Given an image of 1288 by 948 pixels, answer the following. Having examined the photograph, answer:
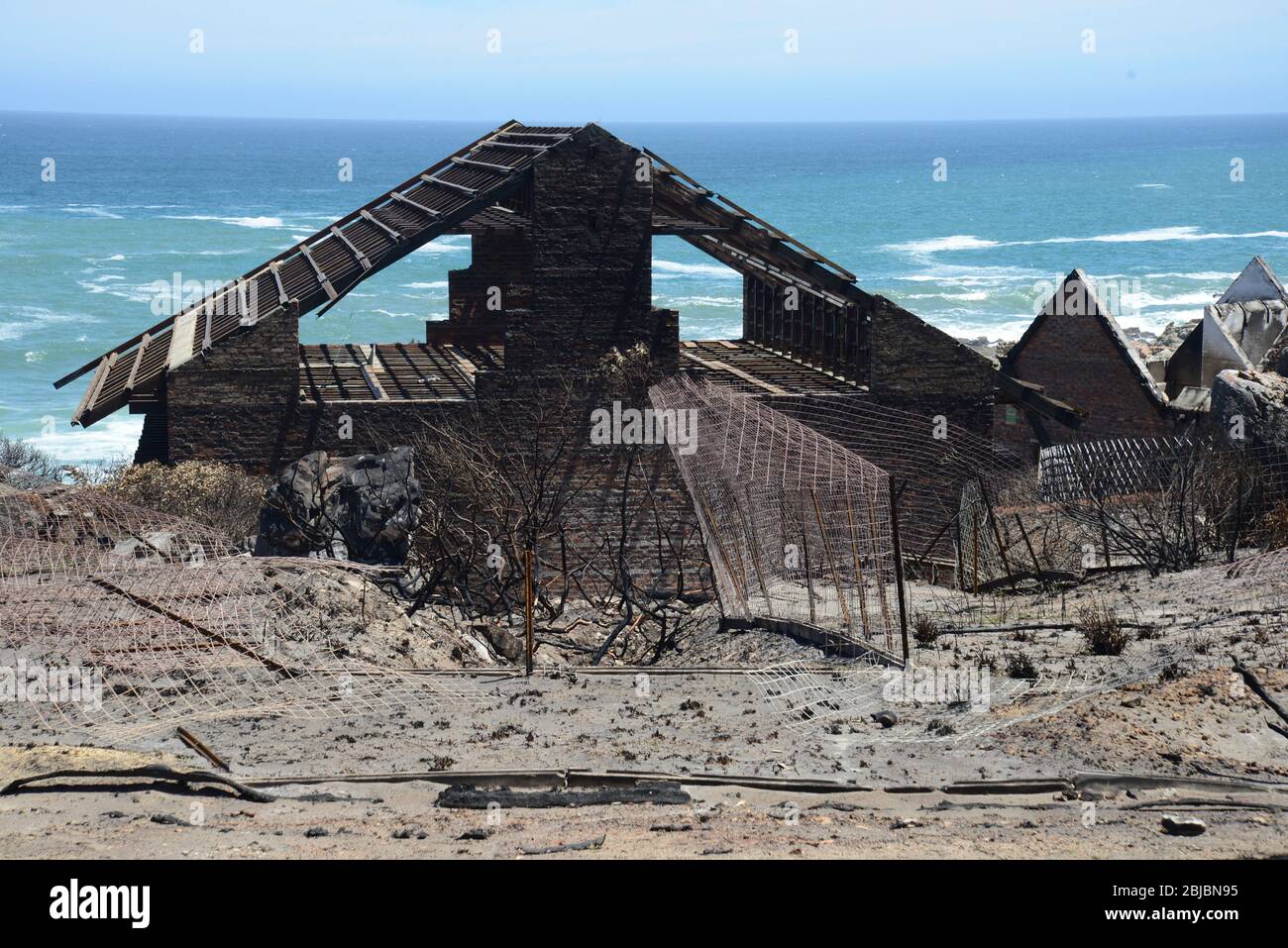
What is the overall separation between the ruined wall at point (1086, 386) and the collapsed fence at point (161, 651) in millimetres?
21443

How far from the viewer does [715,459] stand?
1783 cm

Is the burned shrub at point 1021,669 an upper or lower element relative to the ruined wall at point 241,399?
lower

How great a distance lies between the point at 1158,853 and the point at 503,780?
472 cm

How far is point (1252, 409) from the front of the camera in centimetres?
2294

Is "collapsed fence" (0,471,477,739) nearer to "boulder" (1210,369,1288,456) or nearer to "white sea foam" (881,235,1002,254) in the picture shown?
"boulder" (1210,369,1288,456)

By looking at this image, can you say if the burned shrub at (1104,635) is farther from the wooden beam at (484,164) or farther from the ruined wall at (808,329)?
the wooden beam at (484,164)

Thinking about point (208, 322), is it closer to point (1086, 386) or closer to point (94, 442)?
point (1086, 386)

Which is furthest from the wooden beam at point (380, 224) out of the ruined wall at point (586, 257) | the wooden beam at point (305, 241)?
the ruined wall at point (586, 257)

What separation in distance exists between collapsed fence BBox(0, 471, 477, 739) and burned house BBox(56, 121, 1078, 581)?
7.83 metres

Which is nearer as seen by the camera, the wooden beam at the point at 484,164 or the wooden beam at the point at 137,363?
the wooden beam at the point at 137,363

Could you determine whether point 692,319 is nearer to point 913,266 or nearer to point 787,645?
point 913,266

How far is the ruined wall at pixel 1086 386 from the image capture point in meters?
33.1

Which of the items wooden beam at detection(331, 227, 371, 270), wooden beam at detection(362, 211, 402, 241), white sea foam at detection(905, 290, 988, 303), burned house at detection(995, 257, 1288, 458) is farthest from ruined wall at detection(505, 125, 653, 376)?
white sea foam at detection(905, 290, 988, 303)

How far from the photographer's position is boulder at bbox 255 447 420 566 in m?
20.6
